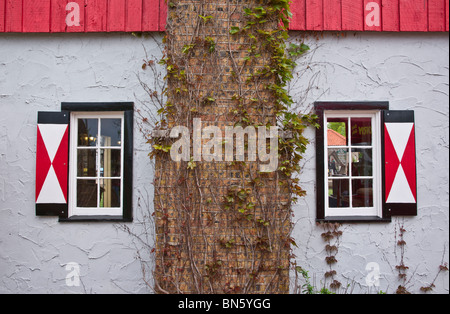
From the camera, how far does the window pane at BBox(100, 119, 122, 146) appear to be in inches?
171

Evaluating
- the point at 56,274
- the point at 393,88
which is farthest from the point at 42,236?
the point at 393,88

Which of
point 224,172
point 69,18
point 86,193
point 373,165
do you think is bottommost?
point 86,193

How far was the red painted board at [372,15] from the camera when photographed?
425 centimetres

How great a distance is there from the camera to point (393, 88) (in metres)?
4.30

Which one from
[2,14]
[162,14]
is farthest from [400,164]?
[2,14]

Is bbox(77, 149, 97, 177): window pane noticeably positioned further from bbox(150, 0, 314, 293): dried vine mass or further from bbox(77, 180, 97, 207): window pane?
bbox(150, 0, 314, 293): dried vine mass

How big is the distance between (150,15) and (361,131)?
304 cm

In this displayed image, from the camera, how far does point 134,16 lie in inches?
166

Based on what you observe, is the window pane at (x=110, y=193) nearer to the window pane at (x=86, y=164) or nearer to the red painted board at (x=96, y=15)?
the window pane at (x=86, y=164)

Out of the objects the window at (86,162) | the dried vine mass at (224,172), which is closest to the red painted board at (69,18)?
the window at (86,162)

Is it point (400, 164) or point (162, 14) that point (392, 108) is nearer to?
point (400, 164)

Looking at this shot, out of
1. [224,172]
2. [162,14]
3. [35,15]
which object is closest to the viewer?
[224,172]

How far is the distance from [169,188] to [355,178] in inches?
94.1

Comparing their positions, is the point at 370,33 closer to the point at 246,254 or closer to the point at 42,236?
the point at 246,254
